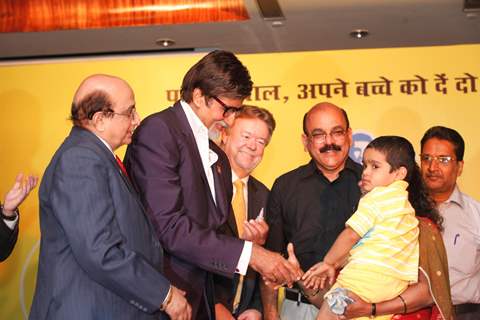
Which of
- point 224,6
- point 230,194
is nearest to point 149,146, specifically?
point 230,194

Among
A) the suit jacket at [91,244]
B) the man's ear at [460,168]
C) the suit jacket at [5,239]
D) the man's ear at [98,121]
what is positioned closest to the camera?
the suit jacket at [91,244]

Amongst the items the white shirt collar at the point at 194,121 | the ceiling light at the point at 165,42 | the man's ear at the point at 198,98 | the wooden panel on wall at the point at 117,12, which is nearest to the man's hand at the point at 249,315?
the white shirt collar at the point at 194,121

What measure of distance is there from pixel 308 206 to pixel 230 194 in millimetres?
664

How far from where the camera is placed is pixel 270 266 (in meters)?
3.16

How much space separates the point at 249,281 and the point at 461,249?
1.21m

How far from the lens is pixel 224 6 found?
5.78 metres

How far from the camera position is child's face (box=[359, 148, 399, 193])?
3.33m

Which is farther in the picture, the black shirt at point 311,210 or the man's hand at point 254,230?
the black shirt at point 311,210

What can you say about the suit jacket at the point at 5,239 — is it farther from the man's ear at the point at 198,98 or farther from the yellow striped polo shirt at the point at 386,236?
the yellow striped polo shirt at the point at 386,236

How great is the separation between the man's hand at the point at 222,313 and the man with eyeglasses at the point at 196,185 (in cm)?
23

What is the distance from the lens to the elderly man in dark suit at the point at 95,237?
2.64 m

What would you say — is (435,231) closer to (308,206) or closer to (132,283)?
(308,206)

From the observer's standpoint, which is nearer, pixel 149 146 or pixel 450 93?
pixel 149 146

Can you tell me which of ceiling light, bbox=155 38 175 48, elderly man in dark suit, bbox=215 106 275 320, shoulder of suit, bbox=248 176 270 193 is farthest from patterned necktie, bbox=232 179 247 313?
ceiling light, bbox=155 38 175 48
